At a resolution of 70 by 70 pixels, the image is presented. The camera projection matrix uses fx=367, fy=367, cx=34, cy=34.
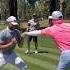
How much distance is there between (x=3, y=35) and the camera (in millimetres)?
9750

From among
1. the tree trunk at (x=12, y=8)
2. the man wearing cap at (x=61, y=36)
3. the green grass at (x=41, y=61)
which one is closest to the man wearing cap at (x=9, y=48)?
the man wearing cap at (x=61, y=36)

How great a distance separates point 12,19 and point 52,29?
235cm

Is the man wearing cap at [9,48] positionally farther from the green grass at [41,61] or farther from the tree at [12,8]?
the tree at [12,8]

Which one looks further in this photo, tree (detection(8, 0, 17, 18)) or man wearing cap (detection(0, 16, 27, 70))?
tree (detection(8, 0, 17, 18))

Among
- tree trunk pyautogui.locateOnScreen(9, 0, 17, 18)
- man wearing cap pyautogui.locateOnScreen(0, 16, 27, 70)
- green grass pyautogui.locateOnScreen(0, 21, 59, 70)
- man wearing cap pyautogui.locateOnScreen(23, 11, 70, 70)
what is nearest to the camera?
man wearing cap pyautogui.locateOnScreen(23, 11, 70, 70)

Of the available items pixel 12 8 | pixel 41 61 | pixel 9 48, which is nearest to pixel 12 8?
pixel 12 8

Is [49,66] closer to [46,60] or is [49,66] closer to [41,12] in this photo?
[46,60]

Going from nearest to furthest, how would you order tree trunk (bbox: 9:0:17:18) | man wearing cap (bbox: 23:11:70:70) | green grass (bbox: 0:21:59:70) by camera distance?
man wearing cap (bbox: 23:11:70:70) < green grass (bbox: 0:21:59:70) < tree trunk (bbox: 9:0:17:18)

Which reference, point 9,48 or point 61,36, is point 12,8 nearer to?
point 9,48

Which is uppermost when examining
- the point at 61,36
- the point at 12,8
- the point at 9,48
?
the point at 61,36

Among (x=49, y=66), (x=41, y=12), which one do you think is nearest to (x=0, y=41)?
(x=49, y=66)

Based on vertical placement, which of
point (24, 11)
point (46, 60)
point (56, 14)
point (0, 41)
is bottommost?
point (24, 11)

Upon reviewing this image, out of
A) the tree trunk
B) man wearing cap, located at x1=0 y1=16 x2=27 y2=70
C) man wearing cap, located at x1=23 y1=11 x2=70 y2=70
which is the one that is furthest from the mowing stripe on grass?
the tree trunk

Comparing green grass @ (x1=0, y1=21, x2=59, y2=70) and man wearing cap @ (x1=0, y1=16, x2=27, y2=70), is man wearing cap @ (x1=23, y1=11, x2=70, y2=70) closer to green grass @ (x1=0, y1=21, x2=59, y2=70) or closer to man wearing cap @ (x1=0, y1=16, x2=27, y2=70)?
man wearing cap @ (x1=0, y1=16, x2=27, y2=70)
